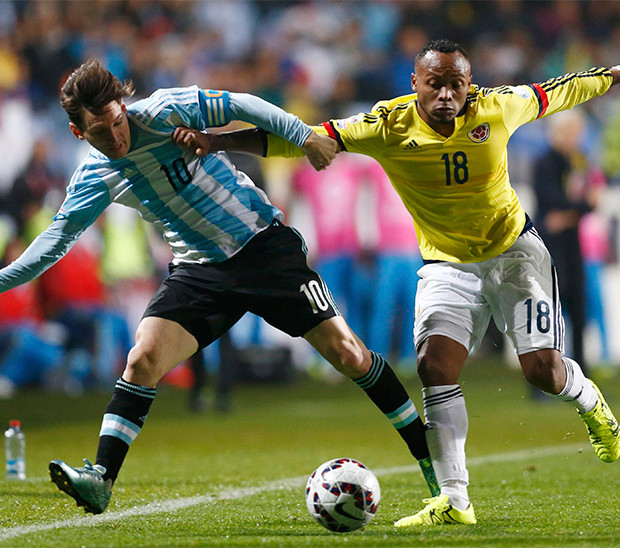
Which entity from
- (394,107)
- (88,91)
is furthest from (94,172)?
(394,107)

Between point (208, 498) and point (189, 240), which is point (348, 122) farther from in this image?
point (208, 498)

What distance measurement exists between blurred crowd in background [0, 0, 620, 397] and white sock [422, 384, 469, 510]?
28.4 feet

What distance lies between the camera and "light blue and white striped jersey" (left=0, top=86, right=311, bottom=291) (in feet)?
16.4

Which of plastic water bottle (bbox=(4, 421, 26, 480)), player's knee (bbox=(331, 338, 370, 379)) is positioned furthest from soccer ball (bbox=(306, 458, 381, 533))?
plastic water bottle (bbox=(4, 421, 26, 480))

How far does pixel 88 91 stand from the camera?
15.6 feet

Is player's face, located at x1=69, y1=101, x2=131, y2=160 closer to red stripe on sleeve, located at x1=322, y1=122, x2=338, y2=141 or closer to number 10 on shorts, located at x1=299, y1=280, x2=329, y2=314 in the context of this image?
red stripe on sleeve, located at x1=322, y1=122, x2=338, y2=141

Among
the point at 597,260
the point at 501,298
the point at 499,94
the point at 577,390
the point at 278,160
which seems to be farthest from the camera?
the point at 278,160

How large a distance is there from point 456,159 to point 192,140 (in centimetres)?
126

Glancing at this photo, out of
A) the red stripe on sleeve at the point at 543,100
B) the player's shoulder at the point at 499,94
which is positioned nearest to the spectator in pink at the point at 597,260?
the red stripe on sleeve at the point at 543,100

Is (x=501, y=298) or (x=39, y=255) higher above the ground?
(x=39, y=255)

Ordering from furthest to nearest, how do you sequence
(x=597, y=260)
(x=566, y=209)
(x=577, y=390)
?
(x=597, y=260)
(x=566, y=209)
(x=577, y=390)

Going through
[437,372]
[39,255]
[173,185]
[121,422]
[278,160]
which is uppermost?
[278,160]

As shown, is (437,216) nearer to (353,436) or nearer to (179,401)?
(353,436)

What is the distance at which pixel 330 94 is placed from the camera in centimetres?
1716
